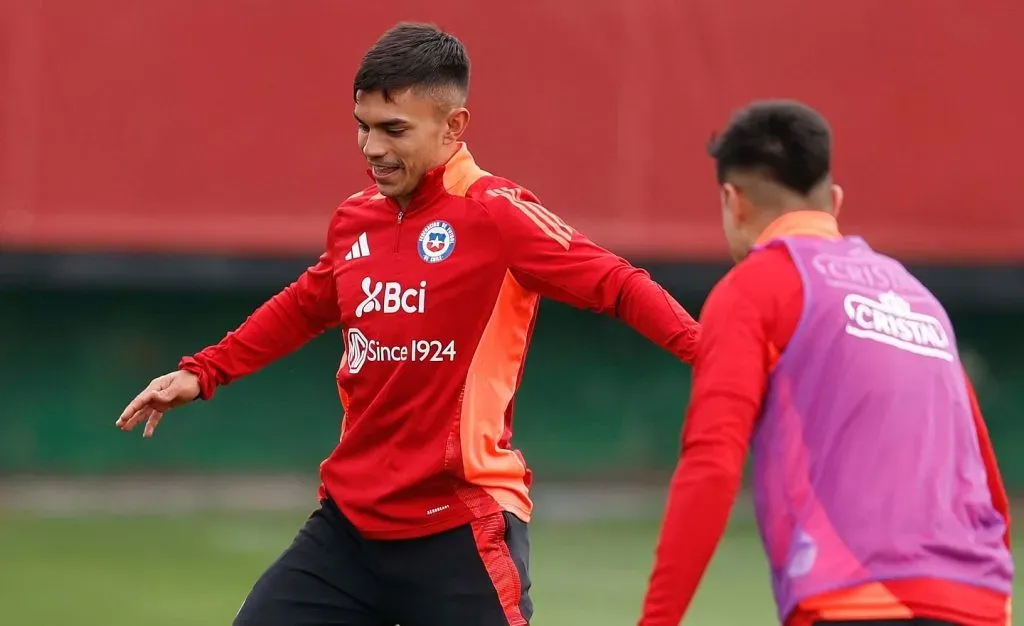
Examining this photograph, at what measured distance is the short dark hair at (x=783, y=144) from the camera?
3.22m

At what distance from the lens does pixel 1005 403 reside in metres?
12.3

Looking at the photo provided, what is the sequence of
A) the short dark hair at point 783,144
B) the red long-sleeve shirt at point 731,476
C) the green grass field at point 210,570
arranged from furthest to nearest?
the green grass field at point 210,570
the short dark hair at point 783,144
the red long-sleeve shirt at point 731,476

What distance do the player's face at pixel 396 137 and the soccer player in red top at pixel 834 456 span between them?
1356 mm

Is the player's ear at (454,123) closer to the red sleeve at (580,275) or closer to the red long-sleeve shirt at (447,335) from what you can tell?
the red long-sleeve shirt at (447,335)

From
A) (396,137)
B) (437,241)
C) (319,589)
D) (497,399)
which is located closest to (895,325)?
(497,399)

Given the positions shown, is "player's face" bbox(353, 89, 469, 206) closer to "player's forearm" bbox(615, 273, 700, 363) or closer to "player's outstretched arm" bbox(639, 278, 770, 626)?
"player's forearm" bbox(615, 273, 700, 363)

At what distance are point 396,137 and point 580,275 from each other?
0.64 meters

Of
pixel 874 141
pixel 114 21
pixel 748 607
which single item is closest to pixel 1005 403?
pixel 874 141

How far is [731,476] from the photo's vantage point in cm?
299

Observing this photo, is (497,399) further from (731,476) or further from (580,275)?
(731,476)

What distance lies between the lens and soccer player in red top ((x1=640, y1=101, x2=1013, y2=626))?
300cm

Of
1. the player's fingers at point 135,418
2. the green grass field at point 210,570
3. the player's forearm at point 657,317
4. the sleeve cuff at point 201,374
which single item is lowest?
the green grass field at point 210,570

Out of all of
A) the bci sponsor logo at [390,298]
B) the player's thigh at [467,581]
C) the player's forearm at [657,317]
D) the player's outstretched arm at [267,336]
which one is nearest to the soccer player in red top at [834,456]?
the player's forearm at [657,317]

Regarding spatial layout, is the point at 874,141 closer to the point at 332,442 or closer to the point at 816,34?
the point at 816,34
